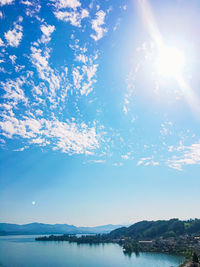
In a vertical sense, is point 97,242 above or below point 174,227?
below

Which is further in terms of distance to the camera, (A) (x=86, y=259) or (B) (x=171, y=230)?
(B) (x=171, y=230)

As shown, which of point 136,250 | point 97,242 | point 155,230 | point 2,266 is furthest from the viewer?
point 155,230

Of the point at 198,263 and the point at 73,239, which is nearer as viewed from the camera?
the point at 198,263

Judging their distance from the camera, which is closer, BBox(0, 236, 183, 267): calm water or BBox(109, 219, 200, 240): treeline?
BBox(0, 236, 183, 267): calm water

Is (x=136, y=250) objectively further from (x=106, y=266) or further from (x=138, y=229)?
(x=138, y=229)

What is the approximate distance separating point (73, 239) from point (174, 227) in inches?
3237

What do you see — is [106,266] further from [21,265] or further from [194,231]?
[194,231]

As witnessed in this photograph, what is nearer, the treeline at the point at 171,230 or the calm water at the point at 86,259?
the calm water at the point at 86,259

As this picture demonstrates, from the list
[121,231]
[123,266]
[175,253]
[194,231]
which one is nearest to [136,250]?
[175,253]

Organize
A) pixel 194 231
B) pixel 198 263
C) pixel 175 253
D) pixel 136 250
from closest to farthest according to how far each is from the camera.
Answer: pixel 198 263 → pixel 175 253 → pixel 136 250 → pixel 194 231

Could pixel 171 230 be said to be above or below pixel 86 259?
above

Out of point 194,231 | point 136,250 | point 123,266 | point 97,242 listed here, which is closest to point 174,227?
point 194,231

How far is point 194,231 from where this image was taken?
125 metres

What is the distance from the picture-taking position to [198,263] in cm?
4069
